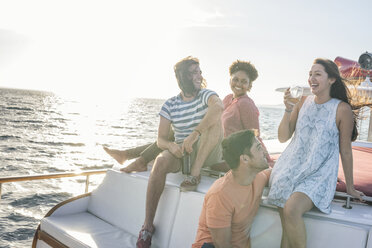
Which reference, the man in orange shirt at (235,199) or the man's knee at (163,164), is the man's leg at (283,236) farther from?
the man's knee at (163,164)

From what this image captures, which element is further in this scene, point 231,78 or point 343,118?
point 231,78

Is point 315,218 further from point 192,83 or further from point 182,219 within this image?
point 192,83

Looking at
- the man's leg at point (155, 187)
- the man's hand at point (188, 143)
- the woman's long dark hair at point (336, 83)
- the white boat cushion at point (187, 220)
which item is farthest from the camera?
the man's hand at point (188, 143)

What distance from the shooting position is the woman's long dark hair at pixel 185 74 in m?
3.30

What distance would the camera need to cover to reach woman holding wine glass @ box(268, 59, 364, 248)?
7.20 feet

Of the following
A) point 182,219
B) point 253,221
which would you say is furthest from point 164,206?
point 253,221

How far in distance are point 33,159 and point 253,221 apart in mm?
18255

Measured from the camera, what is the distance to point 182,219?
2807mm

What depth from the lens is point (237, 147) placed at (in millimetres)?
2246

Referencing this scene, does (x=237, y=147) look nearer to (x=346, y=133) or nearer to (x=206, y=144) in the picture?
(x=346, y=133)

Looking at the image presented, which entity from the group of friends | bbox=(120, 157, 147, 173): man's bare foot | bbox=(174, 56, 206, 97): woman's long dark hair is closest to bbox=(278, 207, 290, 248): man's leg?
the group of friends

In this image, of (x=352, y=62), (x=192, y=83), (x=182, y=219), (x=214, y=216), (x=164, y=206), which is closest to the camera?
(x=214, y=216)

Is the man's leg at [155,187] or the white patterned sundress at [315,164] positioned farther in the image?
the man's leg at [155,187]

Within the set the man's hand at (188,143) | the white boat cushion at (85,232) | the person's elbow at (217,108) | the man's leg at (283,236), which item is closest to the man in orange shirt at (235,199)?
the man's leg at (283,236)
